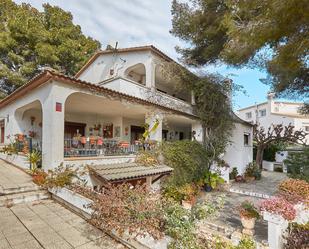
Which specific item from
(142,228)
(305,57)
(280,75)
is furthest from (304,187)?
(280,75)

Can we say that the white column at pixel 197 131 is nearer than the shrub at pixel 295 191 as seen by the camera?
No

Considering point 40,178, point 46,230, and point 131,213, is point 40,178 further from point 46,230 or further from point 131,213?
point 131,213

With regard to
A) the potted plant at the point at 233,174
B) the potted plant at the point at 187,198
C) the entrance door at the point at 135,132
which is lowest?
the potted plant at the point at 233,174

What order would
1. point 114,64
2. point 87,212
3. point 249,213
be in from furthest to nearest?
point 114,64, point 249,213, point 87,212

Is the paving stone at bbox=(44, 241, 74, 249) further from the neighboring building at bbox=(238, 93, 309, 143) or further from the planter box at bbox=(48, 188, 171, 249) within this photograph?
the neighboring building at bbox=(238, 93, 309, 143)

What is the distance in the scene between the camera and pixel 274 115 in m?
35.7

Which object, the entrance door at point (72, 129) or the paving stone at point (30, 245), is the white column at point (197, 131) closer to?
the entrance door at point (72, 129)

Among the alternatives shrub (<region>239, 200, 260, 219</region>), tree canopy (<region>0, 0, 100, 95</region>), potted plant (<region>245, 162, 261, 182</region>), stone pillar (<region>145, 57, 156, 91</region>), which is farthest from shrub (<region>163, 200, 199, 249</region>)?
tree canopy (<region>0, 0, 100, 95</region>)

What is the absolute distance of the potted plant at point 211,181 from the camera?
14352 mm

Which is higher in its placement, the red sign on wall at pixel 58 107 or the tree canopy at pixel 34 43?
the tree canopy at pixel 34 43

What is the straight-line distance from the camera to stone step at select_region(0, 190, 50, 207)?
6027mm

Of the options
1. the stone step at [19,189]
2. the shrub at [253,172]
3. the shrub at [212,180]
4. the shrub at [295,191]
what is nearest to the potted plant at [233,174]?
the shrub at [253,172]

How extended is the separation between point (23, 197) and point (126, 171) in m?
3.94

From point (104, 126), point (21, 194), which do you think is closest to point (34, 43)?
point (104, 126)
